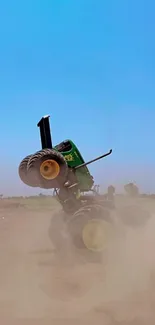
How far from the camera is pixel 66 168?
10031mm

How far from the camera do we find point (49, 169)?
9867mm

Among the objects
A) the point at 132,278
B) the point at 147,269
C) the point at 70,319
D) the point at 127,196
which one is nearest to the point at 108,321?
the point at 70,319

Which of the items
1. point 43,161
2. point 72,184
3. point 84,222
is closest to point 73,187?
point 72,184

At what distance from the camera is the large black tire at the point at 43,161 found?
981 centimetres

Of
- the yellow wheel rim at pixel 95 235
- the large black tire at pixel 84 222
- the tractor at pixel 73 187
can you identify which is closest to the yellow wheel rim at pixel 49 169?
the tractor at pixel 73 187

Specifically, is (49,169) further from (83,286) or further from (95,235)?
(83,286)

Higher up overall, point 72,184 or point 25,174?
point 25,174

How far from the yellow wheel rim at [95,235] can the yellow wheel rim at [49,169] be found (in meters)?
1.38

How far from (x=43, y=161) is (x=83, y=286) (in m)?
3.29

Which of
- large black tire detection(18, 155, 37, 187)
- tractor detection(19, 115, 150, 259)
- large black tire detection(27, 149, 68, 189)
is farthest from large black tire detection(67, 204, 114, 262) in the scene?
large black tire detection(18, 155, 37, 187)

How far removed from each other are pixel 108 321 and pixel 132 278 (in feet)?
7.15

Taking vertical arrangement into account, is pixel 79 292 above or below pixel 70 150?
below

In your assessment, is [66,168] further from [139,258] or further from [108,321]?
[108,321]

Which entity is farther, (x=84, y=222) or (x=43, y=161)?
(x=84, y=222)
